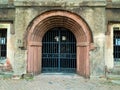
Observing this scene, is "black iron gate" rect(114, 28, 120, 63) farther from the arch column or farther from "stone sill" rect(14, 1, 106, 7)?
"stone sill" rect(14, 1, 106, 7)

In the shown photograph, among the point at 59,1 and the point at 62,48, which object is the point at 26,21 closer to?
the point at 59,1

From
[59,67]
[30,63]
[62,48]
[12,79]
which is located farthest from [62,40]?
[12,79]

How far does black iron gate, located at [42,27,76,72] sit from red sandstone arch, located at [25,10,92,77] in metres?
0.68

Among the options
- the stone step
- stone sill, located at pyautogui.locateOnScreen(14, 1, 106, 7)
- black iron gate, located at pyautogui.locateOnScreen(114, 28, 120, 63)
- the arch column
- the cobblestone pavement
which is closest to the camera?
the cobblestone pavement

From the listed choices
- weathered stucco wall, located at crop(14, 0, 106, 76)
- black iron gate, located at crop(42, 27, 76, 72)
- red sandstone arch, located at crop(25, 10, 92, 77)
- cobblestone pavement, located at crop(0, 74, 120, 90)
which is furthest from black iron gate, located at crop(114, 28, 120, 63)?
black iron gate, located at crop(42, 27, 76, 72)

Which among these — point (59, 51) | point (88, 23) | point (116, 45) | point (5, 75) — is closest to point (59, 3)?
point (88, 23)

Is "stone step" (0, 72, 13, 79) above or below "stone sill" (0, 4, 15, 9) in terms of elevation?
below

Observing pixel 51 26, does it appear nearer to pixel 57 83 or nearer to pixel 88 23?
pixel 88 23

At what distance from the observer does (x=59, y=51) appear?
13.7m

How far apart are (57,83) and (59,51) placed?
9.67ft

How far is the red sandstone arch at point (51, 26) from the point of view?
12180mm

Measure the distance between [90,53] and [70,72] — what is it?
217cm

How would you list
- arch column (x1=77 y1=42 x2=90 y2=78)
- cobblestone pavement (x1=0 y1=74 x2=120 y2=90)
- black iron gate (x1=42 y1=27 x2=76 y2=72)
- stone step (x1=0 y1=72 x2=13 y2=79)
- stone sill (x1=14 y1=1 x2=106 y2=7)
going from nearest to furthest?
cobblestone pavement (x1=0 y1=74 x2=120 y2=90)
stone sill (x1=14 y1=1 x2=106 y2=7)
arch column (x1=77 y1=42 x2=90 y2=78)
stone step (x1=0 y1=72 x2=13 y2=79)
black iron gate (x1=42 y1=27 x2=76 y2=72)

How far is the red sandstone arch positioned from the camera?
12180 mm
